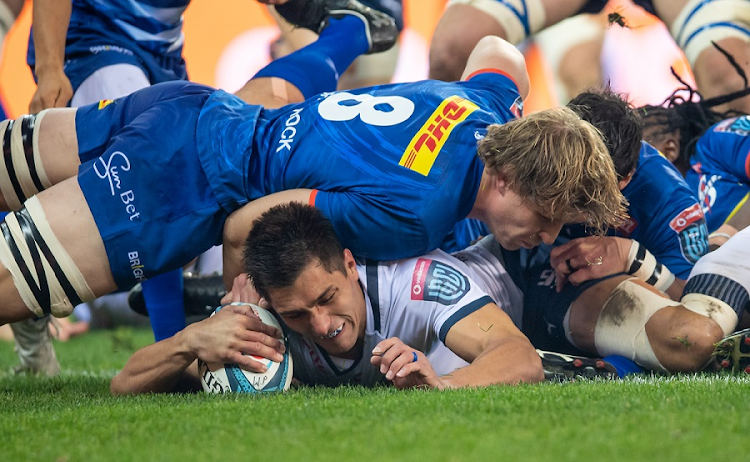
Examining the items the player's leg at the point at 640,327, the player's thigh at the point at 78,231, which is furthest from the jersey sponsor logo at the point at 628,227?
the player's thigh at the point at 78,231

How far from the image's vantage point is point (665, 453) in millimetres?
2088

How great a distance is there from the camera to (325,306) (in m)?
3.34

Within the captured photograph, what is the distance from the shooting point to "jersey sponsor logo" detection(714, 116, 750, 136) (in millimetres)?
5473

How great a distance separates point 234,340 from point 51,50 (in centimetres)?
226

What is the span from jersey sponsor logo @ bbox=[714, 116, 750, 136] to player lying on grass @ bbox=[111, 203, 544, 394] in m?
2.78

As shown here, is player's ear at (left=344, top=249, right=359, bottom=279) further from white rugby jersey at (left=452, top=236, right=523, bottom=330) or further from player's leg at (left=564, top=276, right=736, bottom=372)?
player's leg at (left=564, top=276, right=736, bottom=372)

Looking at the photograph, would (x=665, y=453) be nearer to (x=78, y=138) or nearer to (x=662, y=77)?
(x=78, y=138)

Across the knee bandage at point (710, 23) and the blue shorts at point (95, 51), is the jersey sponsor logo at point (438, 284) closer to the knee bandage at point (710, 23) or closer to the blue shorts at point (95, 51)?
the blue shorts at point (95, 51)

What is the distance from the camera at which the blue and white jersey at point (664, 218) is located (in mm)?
4297

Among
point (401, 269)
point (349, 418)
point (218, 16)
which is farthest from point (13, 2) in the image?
point (349, 418)

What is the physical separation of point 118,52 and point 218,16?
2.36 m

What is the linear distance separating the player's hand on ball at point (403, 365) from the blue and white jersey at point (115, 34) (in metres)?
2.87

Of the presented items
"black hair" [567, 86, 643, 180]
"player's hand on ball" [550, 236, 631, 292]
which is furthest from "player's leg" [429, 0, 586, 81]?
"player's hand on ball" [550, 236, 631, 292]

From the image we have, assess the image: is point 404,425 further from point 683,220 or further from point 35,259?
point 683,220
